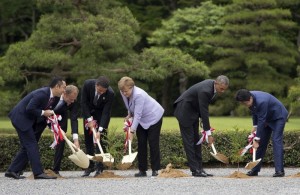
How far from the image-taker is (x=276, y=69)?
29750mm

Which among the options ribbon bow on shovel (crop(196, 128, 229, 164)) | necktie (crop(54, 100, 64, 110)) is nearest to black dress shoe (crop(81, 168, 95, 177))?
necktie (crop(54, 100, 64, 110))

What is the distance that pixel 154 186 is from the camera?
32.0 feet

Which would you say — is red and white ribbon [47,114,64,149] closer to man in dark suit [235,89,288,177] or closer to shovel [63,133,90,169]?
shovel [63,133,90,169]

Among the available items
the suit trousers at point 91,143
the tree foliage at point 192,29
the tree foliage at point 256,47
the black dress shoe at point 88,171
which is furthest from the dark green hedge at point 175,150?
the tree foliage at point 192,29

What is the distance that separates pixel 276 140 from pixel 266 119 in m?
0.35

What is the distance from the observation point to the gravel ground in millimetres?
9211

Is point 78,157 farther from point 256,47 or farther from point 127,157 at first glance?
point 256,47

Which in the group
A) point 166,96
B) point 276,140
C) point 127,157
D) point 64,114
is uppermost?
point 64,114

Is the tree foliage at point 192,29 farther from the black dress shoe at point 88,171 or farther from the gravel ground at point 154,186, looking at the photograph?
the gravel ground at point 154,186

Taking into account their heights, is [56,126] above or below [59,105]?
below

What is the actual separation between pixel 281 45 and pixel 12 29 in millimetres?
11305

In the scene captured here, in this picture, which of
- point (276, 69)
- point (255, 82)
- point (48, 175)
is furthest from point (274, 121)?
point (276, 69)

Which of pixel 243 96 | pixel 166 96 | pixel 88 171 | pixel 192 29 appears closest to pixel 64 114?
pixel 88 171

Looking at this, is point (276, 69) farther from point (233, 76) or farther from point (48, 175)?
point (48, 175)
